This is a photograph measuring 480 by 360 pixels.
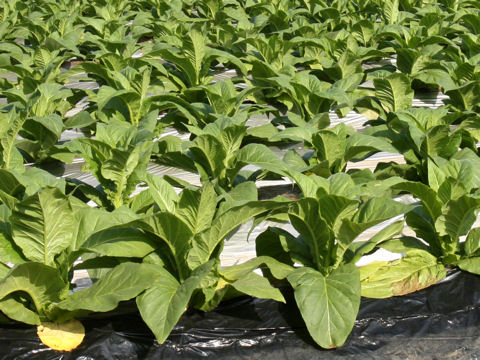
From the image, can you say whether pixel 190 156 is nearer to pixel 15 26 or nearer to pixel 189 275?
pixel 189 275

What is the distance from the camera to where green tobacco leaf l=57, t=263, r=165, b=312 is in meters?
1.90

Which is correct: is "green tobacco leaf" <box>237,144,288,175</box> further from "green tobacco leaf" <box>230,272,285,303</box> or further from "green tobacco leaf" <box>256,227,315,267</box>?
"green tobacco leaf" <box>230,272,285,303</box>

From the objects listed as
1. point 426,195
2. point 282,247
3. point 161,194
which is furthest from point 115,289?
point 426,195

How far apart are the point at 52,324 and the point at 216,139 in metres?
1.02

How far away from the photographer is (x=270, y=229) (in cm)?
228

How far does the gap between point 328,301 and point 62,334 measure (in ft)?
2.78

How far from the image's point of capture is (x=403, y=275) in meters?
2.22

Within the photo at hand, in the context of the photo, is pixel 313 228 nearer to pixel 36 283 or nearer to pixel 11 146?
pixel 36 283

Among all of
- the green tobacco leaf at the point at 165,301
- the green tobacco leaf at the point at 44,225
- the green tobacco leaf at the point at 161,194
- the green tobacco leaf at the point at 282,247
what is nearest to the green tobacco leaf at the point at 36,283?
the green tobacco leaf at the point at 44,225

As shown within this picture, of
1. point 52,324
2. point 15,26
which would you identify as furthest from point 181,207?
point 15,26

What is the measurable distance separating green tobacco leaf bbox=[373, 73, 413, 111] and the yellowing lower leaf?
216cm

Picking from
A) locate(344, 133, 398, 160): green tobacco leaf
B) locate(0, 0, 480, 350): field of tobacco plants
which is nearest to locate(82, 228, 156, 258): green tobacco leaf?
locate(0, 0, 480, 350): field of tobacco plants

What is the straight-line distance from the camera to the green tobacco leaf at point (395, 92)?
3424 mm

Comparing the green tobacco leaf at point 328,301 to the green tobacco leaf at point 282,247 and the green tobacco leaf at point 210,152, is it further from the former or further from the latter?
the green tobacco leaf at point 210,152
